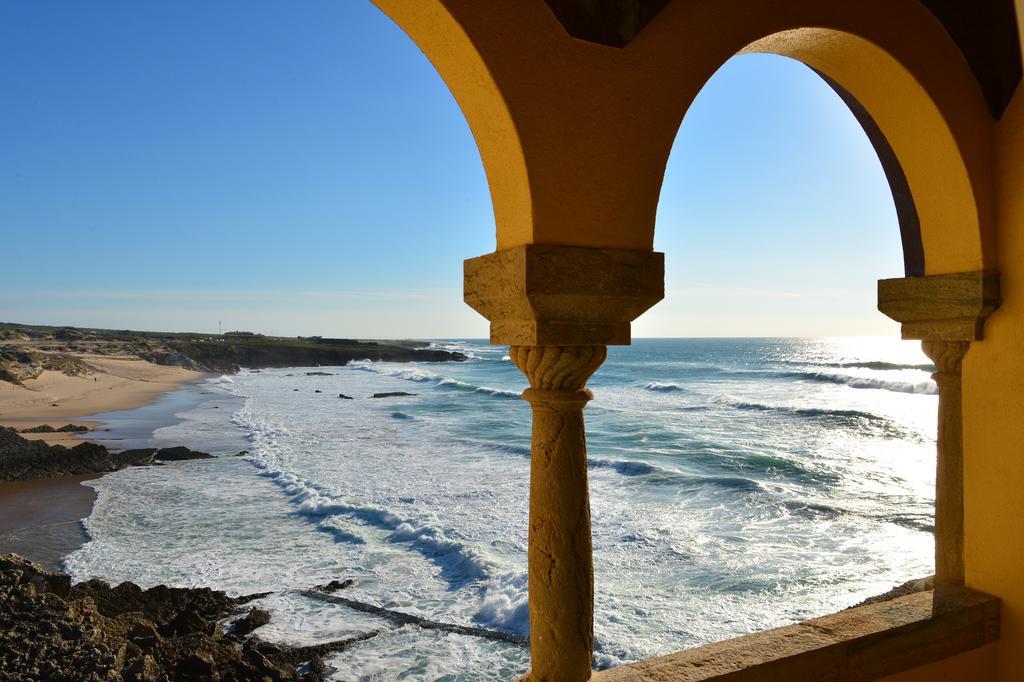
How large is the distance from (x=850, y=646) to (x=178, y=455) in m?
15.6

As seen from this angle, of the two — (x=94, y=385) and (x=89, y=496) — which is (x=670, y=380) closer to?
(x=94, y=385)

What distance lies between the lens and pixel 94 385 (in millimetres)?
32375

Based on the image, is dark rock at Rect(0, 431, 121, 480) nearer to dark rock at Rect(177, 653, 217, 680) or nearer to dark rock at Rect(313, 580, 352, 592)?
dark rock at Rect(313, 580, 352, 592)

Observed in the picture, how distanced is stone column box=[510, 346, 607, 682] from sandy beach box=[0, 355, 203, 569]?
8.26 m

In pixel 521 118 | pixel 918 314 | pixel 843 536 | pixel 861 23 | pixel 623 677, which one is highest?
pixel 861 23

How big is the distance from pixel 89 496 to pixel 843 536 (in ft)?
41.6

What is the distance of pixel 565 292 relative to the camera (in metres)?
2.49

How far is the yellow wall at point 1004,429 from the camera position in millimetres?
3461

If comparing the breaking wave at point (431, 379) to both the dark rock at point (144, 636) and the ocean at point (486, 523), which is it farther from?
the dark rock at point (144, 636)

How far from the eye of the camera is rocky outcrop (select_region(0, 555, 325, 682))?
5582 millimetres

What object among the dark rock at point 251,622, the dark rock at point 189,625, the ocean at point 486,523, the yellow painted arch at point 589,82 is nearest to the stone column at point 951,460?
the yellow painted arch at point 589,82

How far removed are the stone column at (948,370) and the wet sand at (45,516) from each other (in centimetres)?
914

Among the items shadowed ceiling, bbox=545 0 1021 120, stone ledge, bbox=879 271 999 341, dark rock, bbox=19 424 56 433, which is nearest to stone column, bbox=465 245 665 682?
stone ledge, bbox=879 271 999 341

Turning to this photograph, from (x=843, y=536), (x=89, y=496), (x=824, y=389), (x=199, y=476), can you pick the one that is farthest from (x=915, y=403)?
(x=89, y=496)
